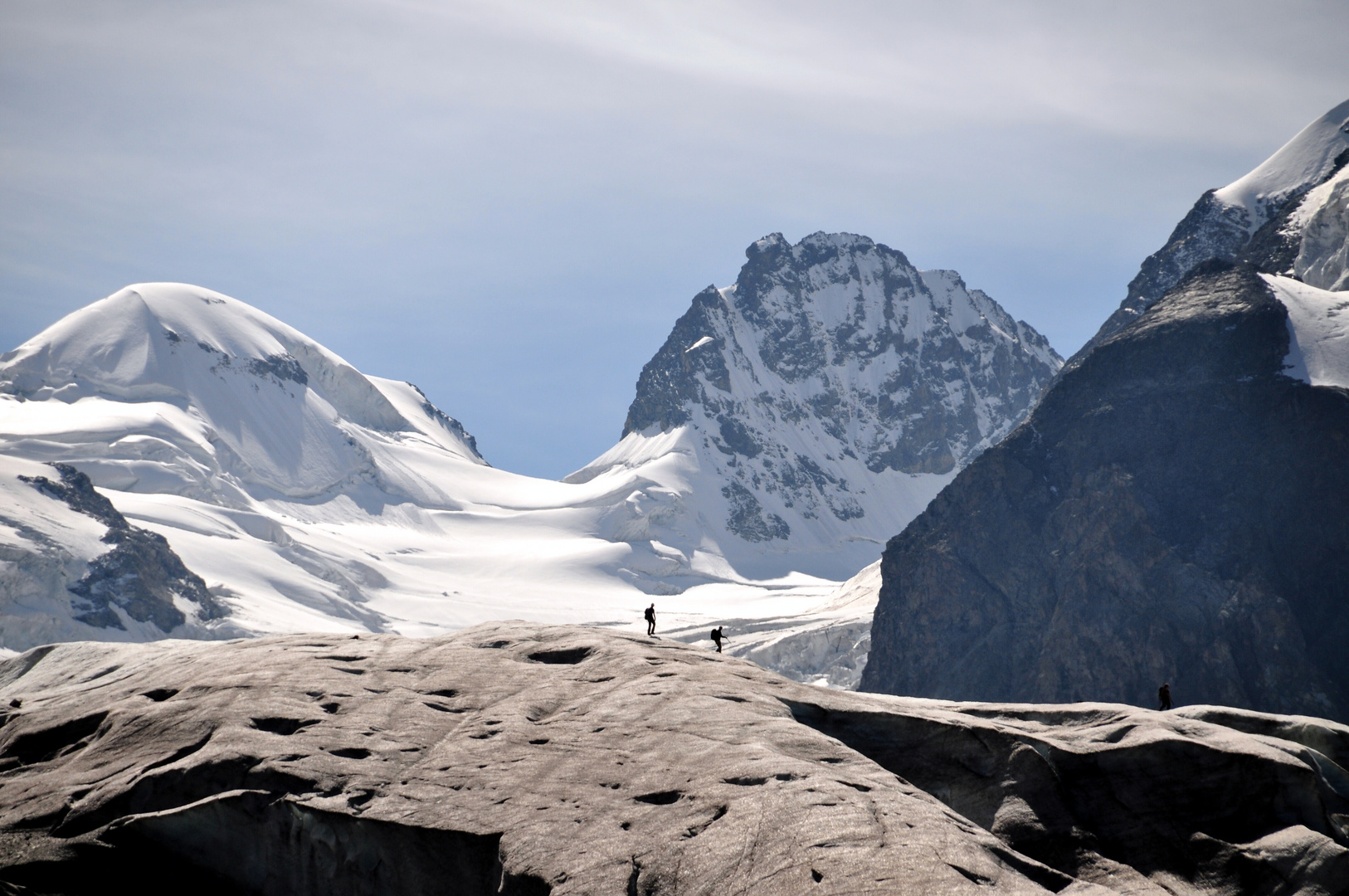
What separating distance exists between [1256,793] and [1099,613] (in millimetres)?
115344

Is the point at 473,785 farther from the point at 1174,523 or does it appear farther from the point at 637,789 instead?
the point at 1174,523

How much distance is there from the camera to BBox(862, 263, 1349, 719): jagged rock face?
121938 mm

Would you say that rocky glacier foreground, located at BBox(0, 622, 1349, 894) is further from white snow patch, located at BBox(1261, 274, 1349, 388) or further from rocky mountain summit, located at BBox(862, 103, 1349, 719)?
white snow patch, located at BBox(1261, 274, 1349, 388)

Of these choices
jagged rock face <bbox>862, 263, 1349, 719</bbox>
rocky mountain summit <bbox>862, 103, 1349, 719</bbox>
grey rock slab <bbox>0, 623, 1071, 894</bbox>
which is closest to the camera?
grey rock slab <bbox>0, 623, 1071, 894</bbox>

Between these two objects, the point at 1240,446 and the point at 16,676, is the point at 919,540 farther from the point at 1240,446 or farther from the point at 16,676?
the point at 16,676

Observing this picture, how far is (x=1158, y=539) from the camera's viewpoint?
134625 millimetres

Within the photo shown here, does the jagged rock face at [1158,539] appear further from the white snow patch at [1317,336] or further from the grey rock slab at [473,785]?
the grey rock slab at [473,785]

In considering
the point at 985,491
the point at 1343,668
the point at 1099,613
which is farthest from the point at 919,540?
the point at 1343,668

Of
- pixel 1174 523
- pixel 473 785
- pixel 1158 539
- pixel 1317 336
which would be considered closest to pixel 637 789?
pixel 473 785

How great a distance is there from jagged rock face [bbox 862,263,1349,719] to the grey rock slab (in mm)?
104004

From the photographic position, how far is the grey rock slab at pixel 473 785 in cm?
2173

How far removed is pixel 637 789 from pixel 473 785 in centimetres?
383

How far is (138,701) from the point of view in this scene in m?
31.4

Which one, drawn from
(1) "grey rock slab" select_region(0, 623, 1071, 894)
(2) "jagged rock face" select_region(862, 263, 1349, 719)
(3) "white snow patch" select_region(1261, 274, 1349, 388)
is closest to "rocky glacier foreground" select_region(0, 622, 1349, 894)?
(1) "grey rock slab" select_region(0, 623, 1071, 894)
